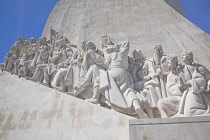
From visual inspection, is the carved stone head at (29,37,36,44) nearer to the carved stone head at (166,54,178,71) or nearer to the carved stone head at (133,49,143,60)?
the carved stone head at (133,49,143,60)

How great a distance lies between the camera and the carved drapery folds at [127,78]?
425 centimetres

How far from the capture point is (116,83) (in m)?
4.95

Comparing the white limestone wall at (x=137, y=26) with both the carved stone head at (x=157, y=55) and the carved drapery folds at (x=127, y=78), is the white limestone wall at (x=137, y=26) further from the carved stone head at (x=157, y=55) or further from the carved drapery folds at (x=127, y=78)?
the carved drapery folds at (x=127, y=78)

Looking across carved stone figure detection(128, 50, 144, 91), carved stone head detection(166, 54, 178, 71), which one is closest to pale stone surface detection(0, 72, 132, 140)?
carved stone figure detection(128, 50, 144, 91)

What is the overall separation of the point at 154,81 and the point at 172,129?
1.57 m

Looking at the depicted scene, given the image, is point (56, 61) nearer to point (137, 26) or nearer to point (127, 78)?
point (127, 78)

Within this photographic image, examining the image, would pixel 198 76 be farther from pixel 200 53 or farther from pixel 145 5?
pixel 145 5

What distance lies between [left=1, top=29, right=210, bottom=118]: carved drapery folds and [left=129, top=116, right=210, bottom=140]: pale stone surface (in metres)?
0.33

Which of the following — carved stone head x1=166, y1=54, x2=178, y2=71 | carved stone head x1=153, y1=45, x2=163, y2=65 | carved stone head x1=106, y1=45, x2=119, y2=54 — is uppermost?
carved stone head x1=106, y1=45, x2=119, y2=54

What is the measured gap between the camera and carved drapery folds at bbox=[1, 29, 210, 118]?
4.25 meters

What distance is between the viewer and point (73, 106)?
484 centimetres

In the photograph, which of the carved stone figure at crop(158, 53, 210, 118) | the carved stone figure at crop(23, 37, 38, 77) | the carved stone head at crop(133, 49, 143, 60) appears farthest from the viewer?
the carved stone figure at crop(23, 37, 38, 77)

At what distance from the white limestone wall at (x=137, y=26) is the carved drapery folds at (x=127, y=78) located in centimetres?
83

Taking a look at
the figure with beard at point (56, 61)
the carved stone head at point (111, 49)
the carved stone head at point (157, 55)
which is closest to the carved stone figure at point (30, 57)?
the figure with beard at point (56, 61)
